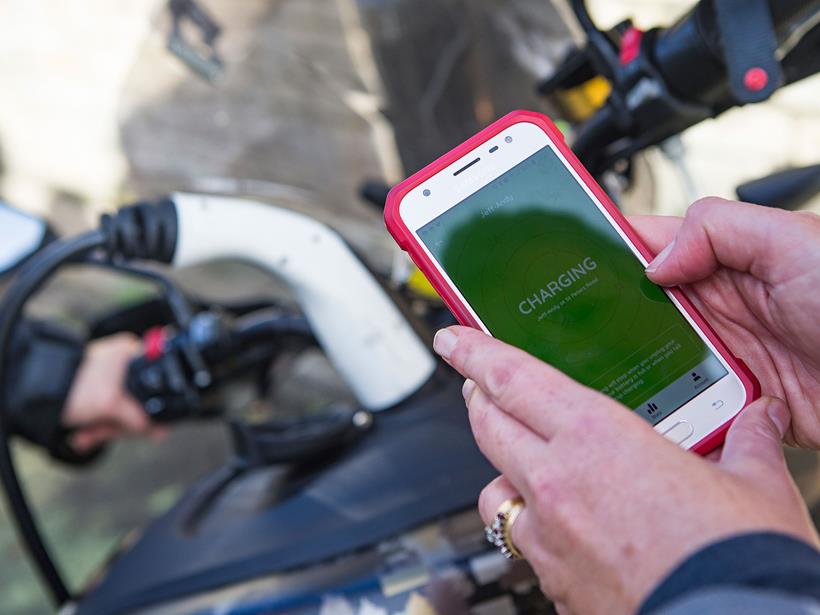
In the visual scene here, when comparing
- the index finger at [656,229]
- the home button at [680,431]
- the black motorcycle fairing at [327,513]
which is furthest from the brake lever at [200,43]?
the home button at [680,431]

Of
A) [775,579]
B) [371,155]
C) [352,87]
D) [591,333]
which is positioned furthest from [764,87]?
[371,155]

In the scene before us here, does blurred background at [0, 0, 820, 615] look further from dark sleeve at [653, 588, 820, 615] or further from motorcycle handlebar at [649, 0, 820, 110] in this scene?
dark sleeve at [653, 588, 820, 615]

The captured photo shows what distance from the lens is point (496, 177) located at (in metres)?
0.67

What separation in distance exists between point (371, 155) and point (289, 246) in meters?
1.00

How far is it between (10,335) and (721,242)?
2.41 feet

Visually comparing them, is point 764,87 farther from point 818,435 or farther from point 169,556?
point 169,556

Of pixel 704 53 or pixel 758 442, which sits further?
pixel 704 53

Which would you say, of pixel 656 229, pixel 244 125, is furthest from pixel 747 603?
pixel 244 125

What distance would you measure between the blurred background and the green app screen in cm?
25

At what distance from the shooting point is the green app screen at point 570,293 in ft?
2.11

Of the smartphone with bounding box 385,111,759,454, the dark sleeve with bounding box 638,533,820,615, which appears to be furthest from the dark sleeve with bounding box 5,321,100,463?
the dark sleeve with bounding box 638,533,820,615

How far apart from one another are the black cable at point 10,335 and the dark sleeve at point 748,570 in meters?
0.68

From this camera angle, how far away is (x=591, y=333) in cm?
64

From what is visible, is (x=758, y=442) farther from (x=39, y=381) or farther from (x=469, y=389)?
(x=39, y=381)
